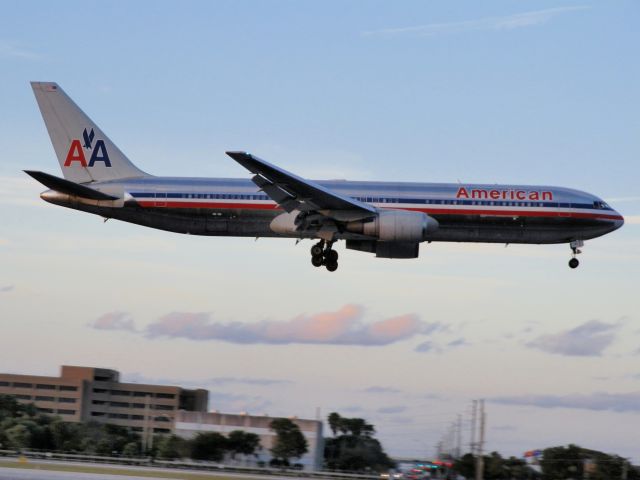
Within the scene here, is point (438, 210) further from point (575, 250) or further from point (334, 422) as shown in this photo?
point (334, 422)

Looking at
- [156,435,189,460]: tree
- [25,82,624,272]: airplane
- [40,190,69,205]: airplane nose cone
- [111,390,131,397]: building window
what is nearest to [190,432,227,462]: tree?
[156,435,189,460]: tree

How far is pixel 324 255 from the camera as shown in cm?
5109

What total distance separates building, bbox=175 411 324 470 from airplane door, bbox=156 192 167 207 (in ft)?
121

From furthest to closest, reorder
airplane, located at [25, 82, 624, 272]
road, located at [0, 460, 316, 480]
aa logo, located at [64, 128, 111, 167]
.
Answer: aa logo, located at [64, 128, 111, 167] < airplane, located at [25, 82, 624, 272] < road, located at [0, 460, 316, 480]

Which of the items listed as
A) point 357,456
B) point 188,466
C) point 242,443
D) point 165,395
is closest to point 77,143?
point 188,466

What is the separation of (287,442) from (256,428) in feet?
18.1

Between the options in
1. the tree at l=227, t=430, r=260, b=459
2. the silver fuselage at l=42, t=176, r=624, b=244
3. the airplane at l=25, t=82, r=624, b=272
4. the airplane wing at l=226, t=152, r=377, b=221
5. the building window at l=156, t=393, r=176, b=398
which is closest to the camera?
the airplane wing at l=226, t=152, r=377, b=221

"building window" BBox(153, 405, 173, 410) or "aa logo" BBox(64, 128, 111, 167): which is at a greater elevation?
"aa logo" BBox(64, 128, 111, 167)

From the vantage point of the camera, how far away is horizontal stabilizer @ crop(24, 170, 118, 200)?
49438 mm

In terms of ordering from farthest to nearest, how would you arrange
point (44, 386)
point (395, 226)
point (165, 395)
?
point (165, 395) < point (44, 386) < point (395, 226)

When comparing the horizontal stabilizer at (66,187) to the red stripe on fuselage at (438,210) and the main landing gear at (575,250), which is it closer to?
the red stripe on fuselage at (438,210)

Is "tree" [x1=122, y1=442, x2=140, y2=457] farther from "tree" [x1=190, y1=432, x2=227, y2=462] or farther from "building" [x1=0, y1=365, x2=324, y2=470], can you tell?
"building" [x1=0, y1=365, x2=324, y2=470]

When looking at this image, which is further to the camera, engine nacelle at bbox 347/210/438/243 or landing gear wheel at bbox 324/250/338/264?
landing gear wheel at bbox 324/250/338/264

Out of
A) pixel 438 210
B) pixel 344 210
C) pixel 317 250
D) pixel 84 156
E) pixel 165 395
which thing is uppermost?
pixel 84 156
